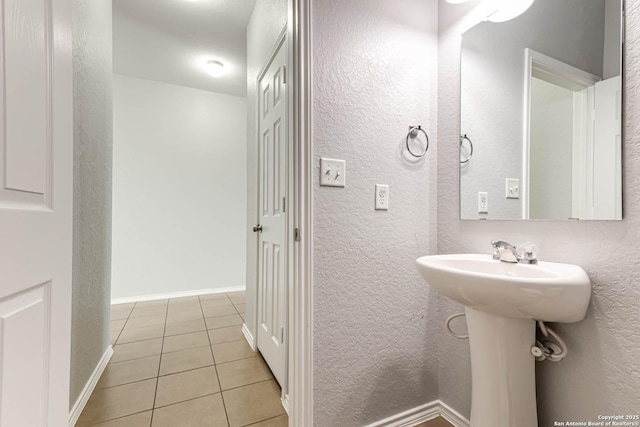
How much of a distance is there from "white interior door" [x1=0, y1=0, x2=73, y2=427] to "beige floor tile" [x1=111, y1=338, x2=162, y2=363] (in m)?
1.29

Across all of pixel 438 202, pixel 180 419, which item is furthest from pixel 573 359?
pixel 180 419

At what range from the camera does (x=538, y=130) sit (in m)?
1.03

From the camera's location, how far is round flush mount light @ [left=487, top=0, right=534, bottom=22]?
41.3 inches

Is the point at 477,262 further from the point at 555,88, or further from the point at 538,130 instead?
the point at 555,88

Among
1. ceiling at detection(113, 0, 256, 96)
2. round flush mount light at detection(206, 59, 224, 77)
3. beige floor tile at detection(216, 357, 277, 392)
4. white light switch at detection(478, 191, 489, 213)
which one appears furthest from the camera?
round flush mount light at detection(206, 59, 224, 77)

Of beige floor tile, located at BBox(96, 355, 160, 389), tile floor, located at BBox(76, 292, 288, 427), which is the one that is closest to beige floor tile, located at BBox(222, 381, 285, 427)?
tile floor, located at BBox(76, 292, 288, 427)

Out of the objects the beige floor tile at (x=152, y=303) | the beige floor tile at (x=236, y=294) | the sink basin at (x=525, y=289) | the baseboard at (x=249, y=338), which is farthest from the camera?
the beige floor tile at (x=236, y=294)

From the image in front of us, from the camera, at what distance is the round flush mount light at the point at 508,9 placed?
1.05 m

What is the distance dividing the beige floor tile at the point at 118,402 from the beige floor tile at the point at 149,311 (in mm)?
1267

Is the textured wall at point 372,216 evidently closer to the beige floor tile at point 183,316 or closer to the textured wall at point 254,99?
the textured wall at point 254,99

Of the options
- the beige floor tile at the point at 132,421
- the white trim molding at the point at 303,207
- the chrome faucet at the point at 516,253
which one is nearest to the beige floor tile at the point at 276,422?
the white trim molding at the point at 303,207

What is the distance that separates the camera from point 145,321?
243 centimetres

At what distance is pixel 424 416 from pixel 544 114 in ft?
4.74

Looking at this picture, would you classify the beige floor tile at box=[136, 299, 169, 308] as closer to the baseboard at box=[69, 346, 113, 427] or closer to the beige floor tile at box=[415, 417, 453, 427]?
the baseboard at box=[69, 346, 113, 427]
